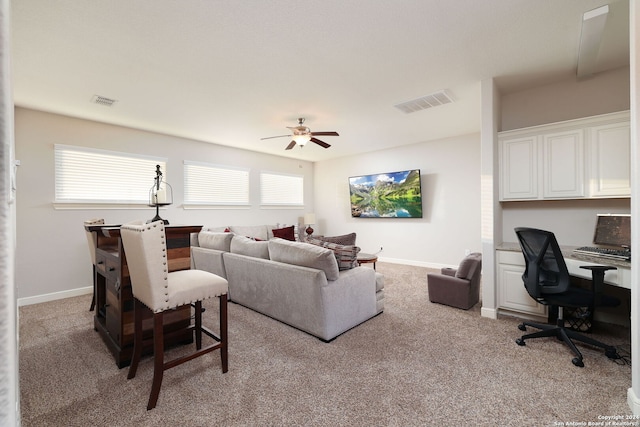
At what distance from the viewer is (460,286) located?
3.48 metres

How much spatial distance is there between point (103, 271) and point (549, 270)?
13.0ft

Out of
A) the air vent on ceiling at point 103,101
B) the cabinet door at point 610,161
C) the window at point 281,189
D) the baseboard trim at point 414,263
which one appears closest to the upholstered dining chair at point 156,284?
the air vent on ceiling at point 103,101

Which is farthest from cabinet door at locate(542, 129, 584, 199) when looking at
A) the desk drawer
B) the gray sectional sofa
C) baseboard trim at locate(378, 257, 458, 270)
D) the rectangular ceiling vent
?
the desk drawer

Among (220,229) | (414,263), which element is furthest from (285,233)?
(414,263)

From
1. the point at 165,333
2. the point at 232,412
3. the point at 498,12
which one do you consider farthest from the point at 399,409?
the point at 498,12

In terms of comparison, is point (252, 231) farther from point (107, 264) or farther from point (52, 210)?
point (107, 264)

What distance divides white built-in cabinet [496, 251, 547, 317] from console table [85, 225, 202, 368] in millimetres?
3123

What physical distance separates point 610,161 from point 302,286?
3.20m

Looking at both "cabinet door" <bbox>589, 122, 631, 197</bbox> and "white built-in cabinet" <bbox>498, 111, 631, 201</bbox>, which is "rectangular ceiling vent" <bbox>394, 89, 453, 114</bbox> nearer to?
"white built-in cabinet" <bbox>498, 111, 631, 201</bbox>

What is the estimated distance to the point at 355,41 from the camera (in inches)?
98.8

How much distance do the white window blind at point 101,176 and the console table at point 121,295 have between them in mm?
1892

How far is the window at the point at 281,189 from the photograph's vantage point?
6752 millimetres

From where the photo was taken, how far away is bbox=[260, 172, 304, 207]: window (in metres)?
6.75

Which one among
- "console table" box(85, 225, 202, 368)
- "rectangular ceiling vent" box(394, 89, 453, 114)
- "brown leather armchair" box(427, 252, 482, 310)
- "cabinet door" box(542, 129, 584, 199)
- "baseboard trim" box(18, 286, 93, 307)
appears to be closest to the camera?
"console table" box(85, 225, 202, 368)
